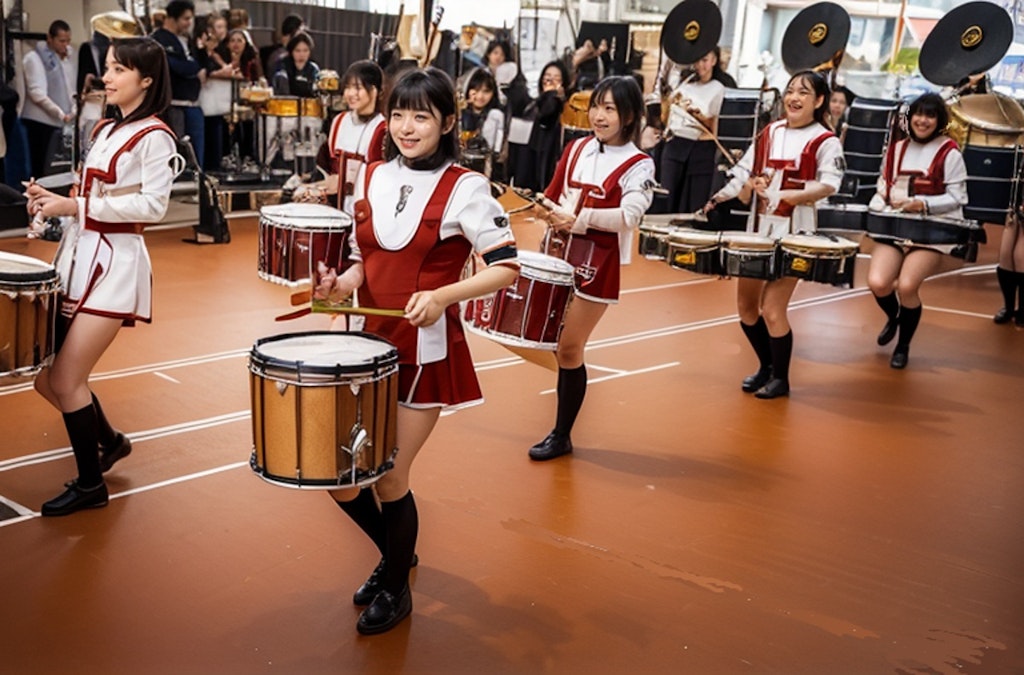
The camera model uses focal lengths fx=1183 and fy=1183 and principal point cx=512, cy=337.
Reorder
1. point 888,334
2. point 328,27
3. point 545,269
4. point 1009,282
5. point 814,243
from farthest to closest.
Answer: point 328,27 < point 1009,282 < point 888,334 < point 814,243 < point 545,269

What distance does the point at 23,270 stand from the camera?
3521mm

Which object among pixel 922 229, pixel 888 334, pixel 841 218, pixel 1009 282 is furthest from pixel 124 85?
pixel 841 218

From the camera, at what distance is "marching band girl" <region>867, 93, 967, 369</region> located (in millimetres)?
6543

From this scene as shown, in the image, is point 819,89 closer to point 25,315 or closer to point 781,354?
point 781,354

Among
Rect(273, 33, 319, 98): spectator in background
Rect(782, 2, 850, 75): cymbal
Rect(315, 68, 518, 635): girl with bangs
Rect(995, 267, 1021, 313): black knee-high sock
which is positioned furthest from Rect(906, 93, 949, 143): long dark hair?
Rect(273, 33, 319, 98): spectator in background

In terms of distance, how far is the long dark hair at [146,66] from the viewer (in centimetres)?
380

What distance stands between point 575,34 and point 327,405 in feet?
43.4

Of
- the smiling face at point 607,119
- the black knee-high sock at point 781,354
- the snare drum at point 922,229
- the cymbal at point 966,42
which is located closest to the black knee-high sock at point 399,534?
the smiling face at point 607,119

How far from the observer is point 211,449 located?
4.67m

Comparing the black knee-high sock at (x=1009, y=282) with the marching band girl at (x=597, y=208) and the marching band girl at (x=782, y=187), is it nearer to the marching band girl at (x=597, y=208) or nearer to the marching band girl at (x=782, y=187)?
the marching band girl at (x=782, y=187)

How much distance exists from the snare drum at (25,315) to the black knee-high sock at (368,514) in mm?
1058

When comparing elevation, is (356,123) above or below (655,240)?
above

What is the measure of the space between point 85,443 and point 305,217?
117 centimetres

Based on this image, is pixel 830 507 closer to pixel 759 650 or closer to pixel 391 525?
pixel 759 650
